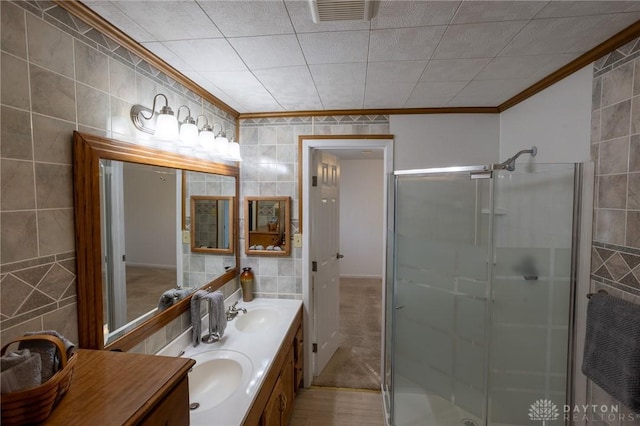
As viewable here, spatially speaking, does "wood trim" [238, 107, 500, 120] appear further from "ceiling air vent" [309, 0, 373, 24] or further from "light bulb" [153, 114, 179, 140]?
"ceiling air vent" [309, 0, 373, 24]

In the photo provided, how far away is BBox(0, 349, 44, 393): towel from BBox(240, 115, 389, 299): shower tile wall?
1.79m

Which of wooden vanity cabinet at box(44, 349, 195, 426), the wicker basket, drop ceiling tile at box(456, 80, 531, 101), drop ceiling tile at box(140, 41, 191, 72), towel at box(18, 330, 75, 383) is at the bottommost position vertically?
wooden vanity cabinet at box(44, 349, 195, 426)

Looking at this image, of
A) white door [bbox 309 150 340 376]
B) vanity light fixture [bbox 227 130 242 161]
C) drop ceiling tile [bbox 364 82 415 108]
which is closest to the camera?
drop ceiling tile [bbox 364 82 415 108]

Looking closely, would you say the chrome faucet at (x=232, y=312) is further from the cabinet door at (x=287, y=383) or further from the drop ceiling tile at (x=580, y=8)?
the drop ceiling tile at (x=580, y=8)

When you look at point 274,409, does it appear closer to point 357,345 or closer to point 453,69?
point 357,345

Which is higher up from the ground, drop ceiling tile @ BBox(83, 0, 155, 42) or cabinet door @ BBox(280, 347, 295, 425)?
drop ceiling tile @ BBox(83, 0, 155, 42)

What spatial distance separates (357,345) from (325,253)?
1178 millimetres

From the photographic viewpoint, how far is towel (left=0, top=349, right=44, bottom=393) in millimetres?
573

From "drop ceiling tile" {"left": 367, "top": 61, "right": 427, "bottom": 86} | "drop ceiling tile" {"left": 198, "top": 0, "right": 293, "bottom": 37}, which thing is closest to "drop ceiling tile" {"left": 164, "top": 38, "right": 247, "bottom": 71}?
"drop ceiling tile" {"left": 198, "top": 0, "right": 293, "bottom": 37}

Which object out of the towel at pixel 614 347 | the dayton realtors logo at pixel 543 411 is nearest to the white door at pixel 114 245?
the towel at pixel 614 347

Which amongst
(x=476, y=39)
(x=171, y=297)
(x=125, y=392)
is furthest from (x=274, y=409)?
(x=476, y=39)

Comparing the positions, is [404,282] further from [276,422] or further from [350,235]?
[350,235]

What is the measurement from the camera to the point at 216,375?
59.7 inches

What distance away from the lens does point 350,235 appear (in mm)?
5309
